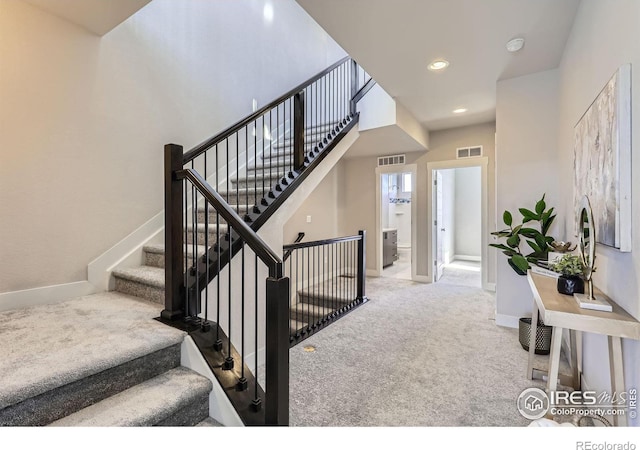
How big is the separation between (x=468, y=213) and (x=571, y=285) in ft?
23.9

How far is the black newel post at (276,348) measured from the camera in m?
1.33

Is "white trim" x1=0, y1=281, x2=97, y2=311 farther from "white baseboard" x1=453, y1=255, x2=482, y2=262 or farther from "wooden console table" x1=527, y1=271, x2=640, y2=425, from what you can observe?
"white baseboard" x1=453, y1=255, x2=482, y2=262

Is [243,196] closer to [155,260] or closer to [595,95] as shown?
[155,260]

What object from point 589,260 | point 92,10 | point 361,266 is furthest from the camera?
point 361,266

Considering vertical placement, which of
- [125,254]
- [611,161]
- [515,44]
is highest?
[515,44]

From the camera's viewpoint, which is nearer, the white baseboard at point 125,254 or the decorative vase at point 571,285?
the decorative vase at point 571,285

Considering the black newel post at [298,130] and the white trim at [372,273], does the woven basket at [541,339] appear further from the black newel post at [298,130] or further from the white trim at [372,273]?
the white trim at [372,273]

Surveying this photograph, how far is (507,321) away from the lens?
3.31 m

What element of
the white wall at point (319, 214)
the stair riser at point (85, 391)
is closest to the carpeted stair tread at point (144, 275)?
the stair riser at point (85, 391)

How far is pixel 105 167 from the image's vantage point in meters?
2.57

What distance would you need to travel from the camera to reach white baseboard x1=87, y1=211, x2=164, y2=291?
2.51 m

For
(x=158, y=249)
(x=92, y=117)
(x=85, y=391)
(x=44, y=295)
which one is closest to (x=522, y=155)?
(x=158, y=249)

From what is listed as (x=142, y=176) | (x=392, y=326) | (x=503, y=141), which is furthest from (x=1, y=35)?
(x=503, y=141)
